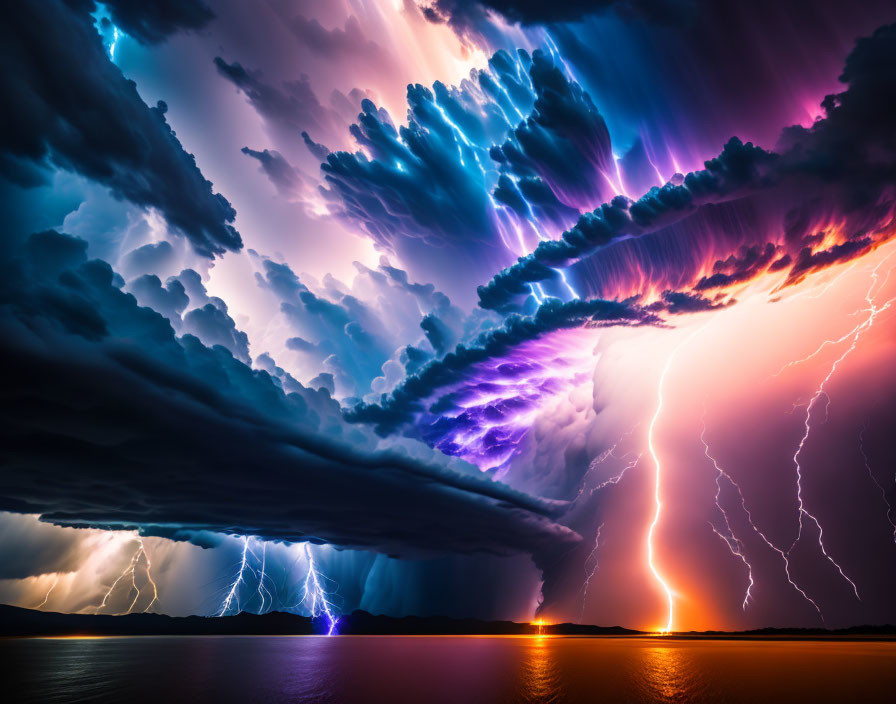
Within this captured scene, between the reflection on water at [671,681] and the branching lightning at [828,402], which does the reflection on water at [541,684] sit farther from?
the branching lightning at [828,402]

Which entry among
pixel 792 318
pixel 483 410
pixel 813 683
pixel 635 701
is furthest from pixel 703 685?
pixel 483 410

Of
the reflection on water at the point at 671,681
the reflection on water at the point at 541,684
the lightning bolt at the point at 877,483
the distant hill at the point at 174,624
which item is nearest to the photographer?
the reflection on water at the point at 541,684

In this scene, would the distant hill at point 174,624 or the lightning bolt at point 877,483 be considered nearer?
the lightning bolt at point 877,483

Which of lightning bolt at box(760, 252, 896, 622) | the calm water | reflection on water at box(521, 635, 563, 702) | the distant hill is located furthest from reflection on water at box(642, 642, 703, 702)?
the distant hill

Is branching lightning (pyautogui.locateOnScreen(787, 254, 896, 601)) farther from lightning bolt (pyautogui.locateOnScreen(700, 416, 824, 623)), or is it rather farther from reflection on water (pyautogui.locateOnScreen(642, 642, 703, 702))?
reflection on water (pyautogui.locateOnScreen(642, 642, 703, 702))

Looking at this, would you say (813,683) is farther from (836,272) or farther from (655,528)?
(836,272)

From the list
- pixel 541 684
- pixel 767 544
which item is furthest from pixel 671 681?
pixel 767 544

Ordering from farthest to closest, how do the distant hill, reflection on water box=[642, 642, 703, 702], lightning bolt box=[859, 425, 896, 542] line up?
the distant hill → lightning bolt box=[859, 425, 896, 542] → reflection on water box=[642, 642, 703, 702]

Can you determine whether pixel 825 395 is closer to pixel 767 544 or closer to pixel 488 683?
pixel 767 544

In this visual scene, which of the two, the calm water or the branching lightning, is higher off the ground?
the branching lightning

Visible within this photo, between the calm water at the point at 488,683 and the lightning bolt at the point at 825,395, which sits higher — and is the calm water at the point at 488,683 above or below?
below

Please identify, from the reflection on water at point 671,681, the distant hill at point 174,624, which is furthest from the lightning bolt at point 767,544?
the distant hill at point 174,624
